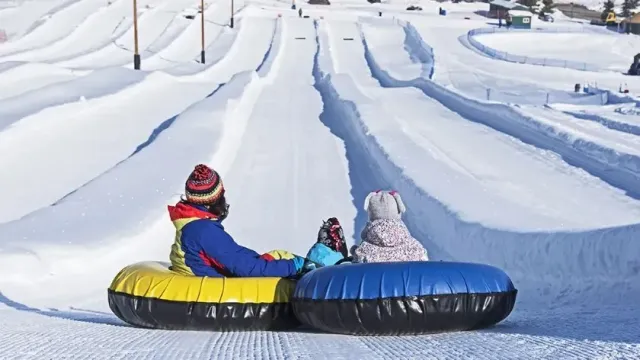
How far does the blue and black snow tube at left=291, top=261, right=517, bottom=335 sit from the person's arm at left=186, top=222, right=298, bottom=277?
0.44 metres

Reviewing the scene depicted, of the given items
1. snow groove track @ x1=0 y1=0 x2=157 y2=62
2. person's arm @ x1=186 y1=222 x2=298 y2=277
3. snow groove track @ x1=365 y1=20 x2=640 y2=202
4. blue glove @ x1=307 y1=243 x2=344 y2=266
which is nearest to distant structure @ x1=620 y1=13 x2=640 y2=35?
snow groove track @ x1=0 y1=0 x2=157 y2=62

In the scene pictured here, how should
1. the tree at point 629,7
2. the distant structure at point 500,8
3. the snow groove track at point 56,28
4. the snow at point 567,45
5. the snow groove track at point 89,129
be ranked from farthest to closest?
the tree at point 629,7 < the distant structure at point 500,8 < the snow at point 567,45 < the snow groove track at point 56,28 < the snow groove track at point 89,129

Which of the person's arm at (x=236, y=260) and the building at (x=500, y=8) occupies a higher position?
the person's arm at (x=236, y=260)

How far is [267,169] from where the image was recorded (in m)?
12.4

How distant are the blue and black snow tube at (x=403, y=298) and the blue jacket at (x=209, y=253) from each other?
0.45 meters

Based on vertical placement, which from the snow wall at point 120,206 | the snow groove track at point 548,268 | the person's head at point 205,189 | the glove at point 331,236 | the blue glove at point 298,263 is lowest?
the snow wall at point 120,206

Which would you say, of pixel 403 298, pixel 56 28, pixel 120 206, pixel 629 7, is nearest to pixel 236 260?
pixel 403 298

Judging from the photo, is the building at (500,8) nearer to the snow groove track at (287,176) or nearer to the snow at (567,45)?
the snow at (567,45)

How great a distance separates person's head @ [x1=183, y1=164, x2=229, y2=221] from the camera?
4.64 metres

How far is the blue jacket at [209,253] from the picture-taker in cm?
473

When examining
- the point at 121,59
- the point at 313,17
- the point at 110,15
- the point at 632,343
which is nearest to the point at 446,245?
the point at 632,343

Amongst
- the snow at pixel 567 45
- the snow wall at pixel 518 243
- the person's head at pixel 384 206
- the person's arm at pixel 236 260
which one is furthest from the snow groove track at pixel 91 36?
the person's head at pixel 384 206

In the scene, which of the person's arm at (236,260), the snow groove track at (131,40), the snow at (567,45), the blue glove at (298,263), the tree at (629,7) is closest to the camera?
the person's arm at (236,260)

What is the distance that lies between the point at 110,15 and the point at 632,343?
1721 inches
